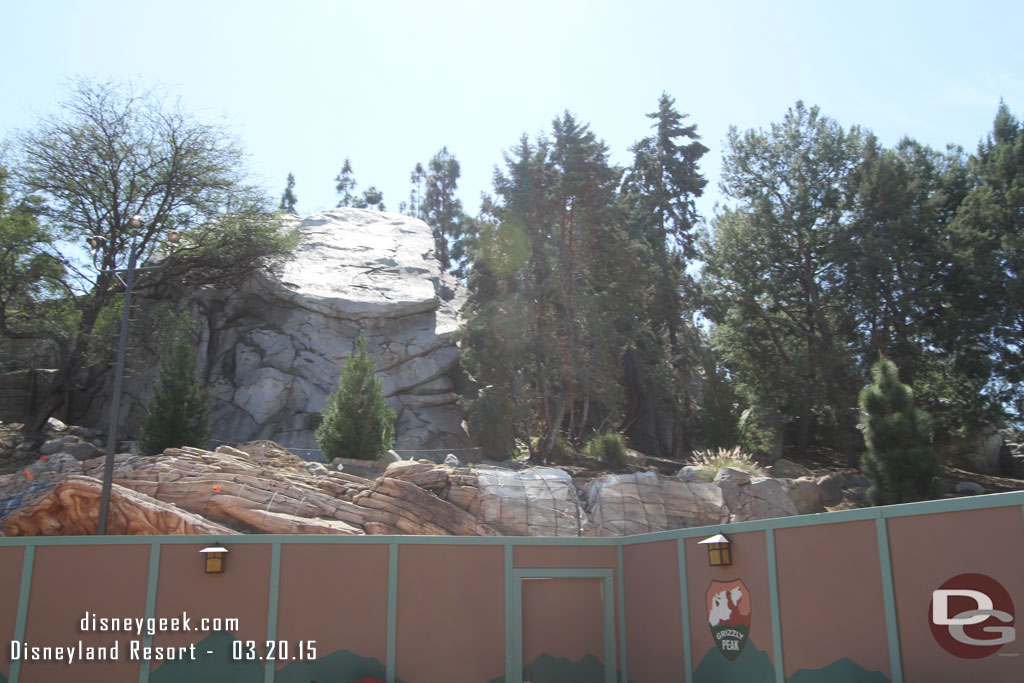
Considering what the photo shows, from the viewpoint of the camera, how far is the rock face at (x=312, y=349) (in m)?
26.2

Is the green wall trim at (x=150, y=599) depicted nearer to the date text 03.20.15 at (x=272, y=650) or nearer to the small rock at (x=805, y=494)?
the date text 03.20.15 at (x=272, y=650)

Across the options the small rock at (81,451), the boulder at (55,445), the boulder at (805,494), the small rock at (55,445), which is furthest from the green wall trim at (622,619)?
the small rock at (55,445)

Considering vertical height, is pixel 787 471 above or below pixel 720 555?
above

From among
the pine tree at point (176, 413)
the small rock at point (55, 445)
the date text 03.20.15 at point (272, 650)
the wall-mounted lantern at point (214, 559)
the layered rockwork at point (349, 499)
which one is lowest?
the date text 03.20.15 at point (272, 650)

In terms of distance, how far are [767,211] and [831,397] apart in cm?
773

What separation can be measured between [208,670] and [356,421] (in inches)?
412

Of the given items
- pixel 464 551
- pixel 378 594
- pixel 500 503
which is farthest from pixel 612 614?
pixel 500 503

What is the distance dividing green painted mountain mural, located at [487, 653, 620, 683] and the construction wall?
0.06 feet

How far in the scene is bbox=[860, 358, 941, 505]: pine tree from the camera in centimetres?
1748

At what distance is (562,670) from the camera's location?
978 centimetres

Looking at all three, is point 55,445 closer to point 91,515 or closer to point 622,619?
point 91,515

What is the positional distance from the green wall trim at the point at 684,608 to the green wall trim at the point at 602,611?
1.57 meters

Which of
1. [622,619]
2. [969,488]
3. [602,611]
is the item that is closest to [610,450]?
[969,488]

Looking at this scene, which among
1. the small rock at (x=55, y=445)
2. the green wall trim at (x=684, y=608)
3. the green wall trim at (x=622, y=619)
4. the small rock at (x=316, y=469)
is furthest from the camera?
the small rock at (x=55, y=445)
